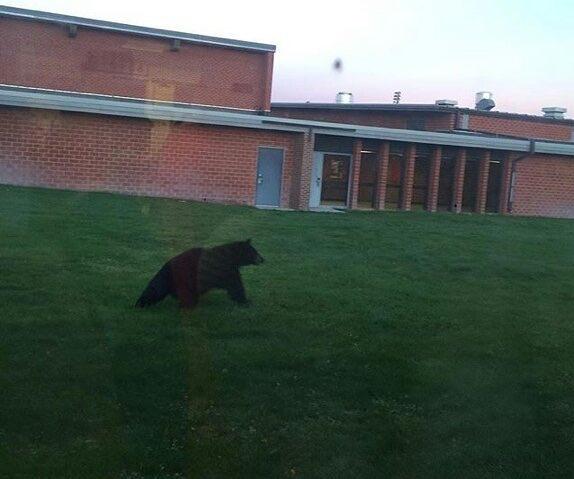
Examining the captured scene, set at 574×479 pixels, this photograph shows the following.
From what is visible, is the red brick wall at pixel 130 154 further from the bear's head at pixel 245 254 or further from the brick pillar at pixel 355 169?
the bear's head at pixel 245 254

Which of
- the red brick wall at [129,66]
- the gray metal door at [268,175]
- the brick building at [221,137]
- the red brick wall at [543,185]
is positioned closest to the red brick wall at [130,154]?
the brick building at [221,137]

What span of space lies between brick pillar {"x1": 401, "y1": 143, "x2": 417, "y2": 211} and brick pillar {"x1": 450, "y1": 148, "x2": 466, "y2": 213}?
173 centimetres

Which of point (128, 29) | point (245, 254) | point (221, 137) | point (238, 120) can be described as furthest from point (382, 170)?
point (245, 254)

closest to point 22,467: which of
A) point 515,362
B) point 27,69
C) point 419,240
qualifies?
point 515,362

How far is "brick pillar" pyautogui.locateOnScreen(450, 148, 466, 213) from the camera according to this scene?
34.4m

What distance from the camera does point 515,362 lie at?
357 inches

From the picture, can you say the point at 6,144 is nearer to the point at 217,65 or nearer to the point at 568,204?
the point at 217,65

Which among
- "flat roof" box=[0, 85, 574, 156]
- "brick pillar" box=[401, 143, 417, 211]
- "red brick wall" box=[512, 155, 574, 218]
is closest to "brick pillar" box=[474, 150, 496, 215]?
"flat roof" box=[0, 85, 574, 156]

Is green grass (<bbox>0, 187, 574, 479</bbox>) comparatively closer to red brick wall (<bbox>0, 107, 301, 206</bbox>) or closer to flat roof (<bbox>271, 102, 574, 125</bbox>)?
red brick wall (<bbox>0, 107, 301, 206</bbox>)

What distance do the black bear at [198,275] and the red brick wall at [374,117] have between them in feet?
97.7

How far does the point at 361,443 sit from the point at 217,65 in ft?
108

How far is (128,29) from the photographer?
118 ft

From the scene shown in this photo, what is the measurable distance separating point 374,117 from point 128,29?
1249 centimetres

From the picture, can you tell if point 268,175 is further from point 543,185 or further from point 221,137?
point 543,185
